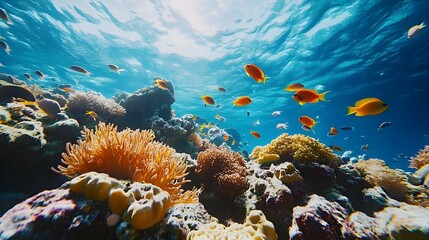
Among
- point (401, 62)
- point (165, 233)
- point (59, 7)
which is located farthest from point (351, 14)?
point (59, 7)

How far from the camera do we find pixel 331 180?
150 inches

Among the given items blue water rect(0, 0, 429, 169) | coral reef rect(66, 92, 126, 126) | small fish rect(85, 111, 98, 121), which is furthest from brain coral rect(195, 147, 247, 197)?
blue water rect(0, 0, 429, 169)

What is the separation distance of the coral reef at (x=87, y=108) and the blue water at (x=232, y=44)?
1137cm

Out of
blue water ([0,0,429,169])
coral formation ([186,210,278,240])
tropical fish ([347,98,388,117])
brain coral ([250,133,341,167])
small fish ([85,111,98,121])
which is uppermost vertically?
blue water ([0,0,429,169])

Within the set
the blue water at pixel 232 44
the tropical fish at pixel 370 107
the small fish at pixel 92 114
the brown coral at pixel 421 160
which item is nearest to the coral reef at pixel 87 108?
the small fish at pixel 92 114

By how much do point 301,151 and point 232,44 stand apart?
1610 cm

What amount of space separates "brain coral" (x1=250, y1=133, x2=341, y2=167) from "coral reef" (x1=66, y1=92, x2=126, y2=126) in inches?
231

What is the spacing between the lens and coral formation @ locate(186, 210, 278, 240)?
2215 mm

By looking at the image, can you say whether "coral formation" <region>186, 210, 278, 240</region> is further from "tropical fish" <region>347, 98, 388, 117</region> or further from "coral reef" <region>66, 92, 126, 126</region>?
"coral reef" <region>66, 92, 126, 126</region>

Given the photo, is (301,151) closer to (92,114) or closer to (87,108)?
(92,114)

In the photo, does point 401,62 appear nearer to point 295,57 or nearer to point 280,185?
point 295,57

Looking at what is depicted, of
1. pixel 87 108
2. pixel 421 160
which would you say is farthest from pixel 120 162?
pixel 421 160

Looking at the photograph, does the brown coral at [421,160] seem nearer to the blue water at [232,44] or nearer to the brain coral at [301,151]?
the brain coral at [301,151]

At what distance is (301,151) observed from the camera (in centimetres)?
435
